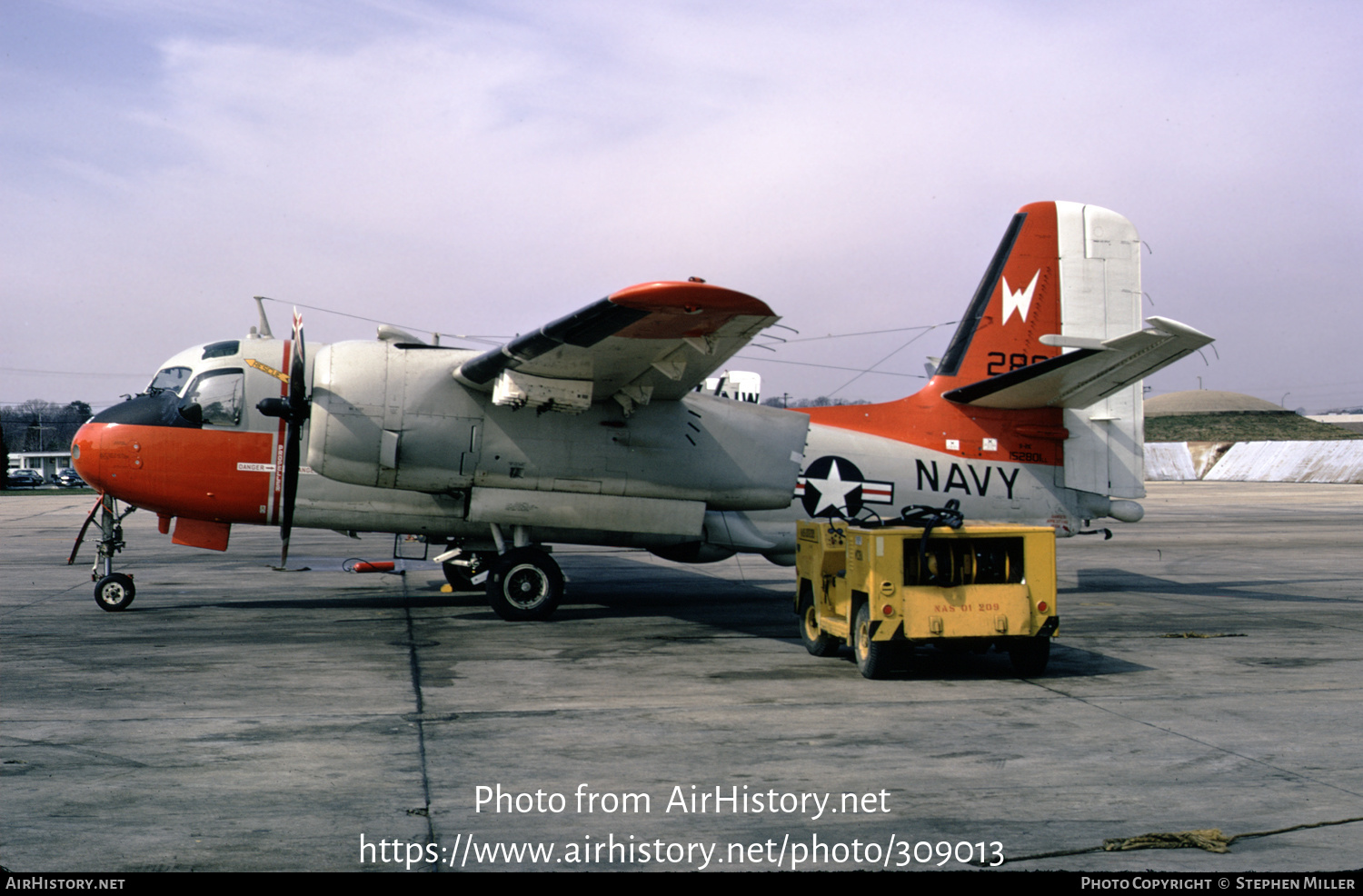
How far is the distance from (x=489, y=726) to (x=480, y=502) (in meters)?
6.37

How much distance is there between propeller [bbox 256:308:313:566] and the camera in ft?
43.2

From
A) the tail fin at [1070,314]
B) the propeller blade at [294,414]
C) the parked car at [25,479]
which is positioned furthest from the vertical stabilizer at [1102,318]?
the parked car at [25,479]

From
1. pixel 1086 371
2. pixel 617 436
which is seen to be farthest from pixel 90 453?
pixel 1086 371

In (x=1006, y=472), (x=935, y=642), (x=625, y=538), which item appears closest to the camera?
(x=935, y=642)

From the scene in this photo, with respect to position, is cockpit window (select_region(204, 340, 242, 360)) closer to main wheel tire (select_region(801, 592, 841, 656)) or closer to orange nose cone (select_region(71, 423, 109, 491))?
orange nose cone (select_region(71, 423, 109, 491))

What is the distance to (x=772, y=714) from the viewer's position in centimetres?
839

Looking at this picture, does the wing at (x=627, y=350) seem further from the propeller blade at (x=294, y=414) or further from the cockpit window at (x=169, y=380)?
the cockpit window at (x=169, y=380)

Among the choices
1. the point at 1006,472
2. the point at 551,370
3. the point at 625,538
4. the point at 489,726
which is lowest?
the point at 489,726

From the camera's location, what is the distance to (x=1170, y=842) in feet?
17.3

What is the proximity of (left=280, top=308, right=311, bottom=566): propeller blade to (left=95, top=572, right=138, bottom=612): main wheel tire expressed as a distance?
9.10ft

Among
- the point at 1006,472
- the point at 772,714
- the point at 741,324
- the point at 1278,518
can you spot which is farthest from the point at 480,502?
the point at 1278,518

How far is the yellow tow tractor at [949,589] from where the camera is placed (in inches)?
380

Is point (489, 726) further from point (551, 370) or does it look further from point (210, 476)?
point (210, 476)

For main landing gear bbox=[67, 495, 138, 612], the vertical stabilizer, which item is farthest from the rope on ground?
main landing gear bbox=[67, 495, 138, 612]
